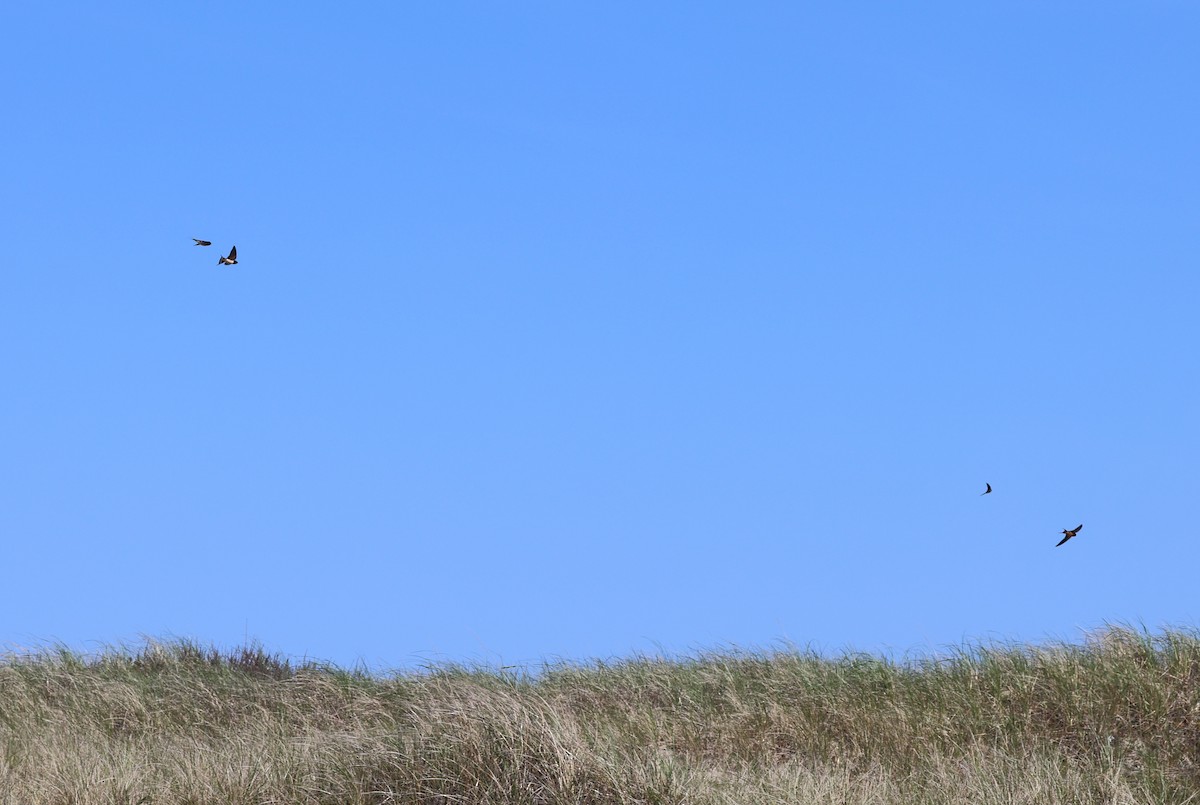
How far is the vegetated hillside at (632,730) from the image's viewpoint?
26.3 feet

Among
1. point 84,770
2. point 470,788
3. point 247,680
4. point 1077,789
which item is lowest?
point 1077,789

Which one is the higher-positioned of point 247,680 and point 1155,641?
point 247,680

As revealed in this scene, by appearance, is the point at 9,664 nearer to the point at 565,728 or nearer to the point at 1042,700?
the point at 565,728

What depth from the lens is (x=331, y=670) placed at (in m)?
15.2

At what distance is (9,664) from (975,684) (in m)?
11.9

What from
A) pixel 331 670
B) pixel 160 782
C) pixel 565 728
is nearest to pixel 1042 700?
pixel 565 728

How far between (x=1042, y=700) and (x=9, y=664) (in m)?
12.5

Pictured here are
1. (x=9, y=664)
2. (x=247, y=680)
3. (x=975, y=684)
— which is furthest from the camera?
(x=9, y=664)

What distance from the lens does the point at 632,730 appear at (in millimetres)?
10922

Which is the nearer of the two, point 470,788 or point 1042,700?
point 470,788

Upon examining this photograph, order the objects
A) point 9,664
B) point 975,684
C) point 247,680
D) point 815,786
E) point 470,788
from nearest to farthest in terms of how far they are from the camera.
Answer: point 470,788 → point 815,786 → point 975,684 → point 247,680 → point 9,664

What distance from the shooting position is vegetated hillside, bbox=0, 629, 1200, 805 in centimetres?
802

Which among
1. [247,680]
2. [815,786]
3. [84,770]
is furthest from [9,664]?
[815,786]

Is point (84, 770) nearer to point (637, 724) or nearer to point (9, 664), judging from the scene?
point (637, 724)
